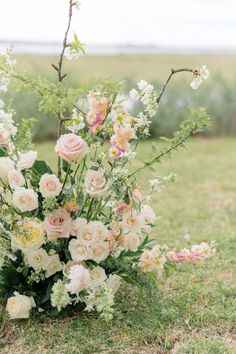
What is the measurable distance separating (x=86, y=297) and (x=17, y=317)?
36 cm

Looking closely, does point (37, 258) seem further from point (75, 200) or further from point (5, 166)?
point (5, 166)

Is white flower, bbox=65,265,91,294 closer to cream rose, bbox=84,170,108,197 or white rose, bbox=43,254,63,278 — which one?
white rose, bbox=43,254,63,278

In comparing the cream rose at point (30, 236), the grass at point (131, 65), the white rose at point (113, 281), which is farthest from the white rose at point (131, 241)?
the grass at point (131, 65)

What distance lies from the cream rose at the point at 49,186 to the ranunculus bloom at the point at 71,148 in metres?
0.11

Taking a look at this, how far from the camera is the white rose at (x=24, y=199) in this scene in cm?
274

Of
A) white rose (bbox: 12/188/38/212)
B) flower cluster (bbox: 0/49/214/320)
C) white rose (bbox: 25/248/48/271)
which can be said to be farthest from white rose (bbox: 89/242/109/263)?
white rose (bbox: 12/188/38/212)

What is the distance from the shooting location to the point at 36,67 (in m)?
10.3

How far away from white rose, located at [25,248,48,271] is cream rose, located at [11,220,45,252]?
0.05 metres

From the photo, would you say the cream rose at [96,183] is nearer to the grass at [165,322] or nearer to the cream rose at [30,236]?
the cream rose at [30,236]

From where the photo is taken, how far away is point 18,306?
9.64 feet

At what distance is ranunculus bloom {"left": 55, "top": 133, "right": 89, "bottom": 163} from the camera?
8.96ft

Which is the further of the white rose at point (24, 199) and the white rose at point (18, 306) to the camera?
the white rose at point (18, 306)

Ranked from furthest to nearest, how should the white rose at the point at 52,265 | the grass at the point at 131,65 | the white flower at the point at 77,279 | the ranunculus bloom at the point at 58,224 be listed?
the grass at the point at 131,65 < the white rose at the point at 52,265 < the ranunculus bloom at the point at 58,224 < the white flower at the point at 77,279

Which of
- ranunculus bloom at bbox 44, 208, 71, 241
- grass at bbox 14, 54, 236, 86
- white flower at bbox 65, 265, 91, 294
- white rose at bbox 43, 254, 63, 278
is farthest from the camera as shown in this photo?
grass at bbox 14, 54, 236, 86
